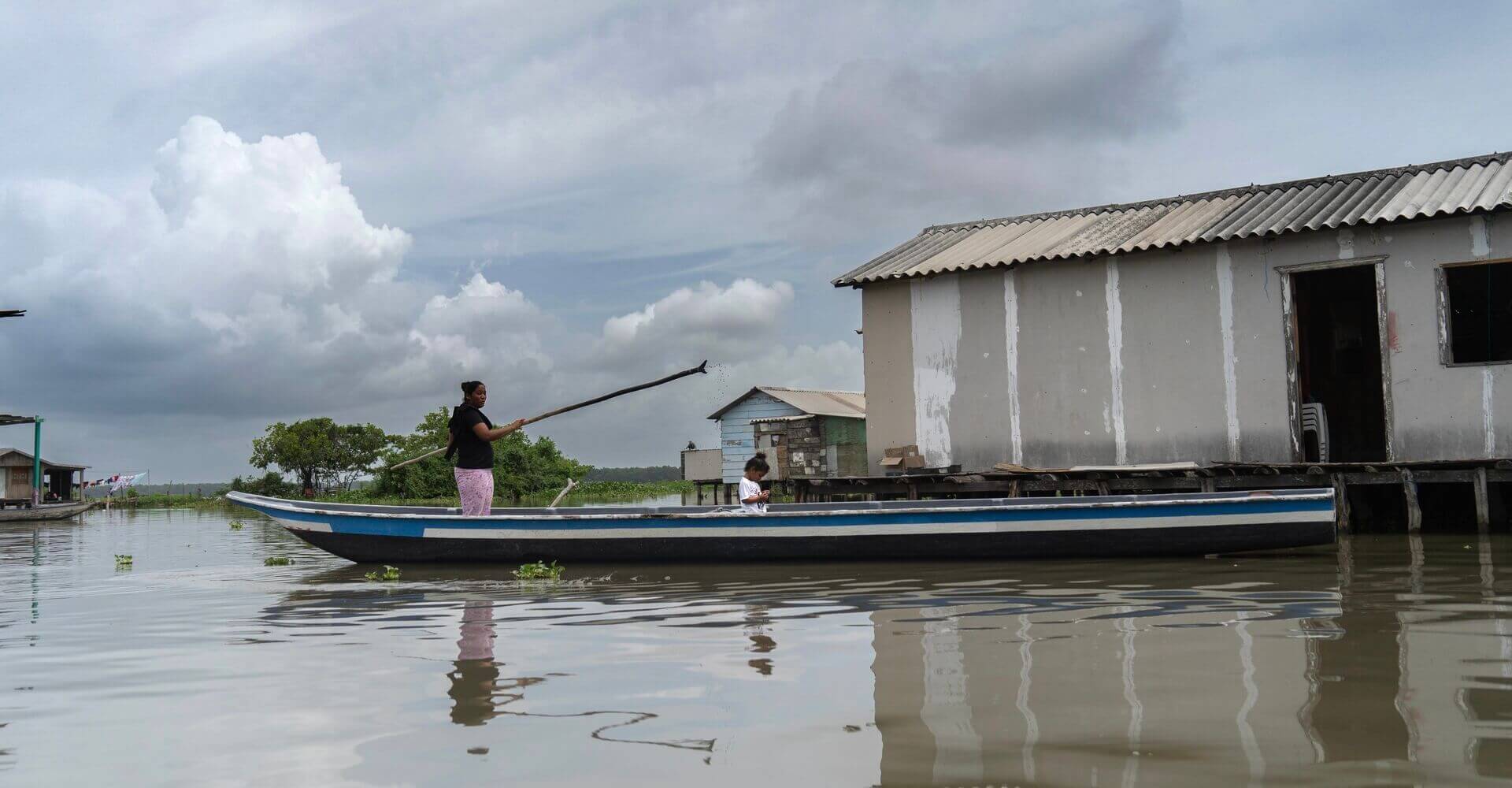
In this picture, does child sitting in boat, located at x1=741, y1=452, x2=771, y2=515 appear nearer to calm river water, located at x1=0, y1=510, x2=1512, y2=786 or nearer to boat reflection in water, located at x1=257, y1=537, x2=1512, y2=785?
calm river water, located at x1=0, y1=510, x2=1512, y2=786

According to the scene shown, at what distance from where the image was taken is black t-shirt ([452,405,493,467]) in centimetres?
1039

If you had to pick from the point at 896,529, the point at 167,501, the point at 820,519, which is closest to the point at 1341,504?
the point at 896,529

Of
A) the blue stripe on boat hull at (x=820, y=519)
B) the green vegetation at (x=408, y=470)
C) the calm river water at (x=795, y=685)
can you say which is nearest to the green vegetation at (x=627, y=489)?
the green vegetation at (x=408, y=470)

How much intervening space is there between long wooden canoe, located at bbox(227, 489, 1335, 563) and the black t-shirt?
23.6 inches

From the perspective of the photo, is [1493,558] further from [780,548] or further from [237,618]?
[237,618]

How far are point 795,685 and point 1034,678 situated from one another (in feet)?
2.97

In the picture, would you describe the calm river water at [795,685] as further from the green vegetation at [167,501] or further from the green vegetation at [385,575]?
the green vegetation at [167,501]

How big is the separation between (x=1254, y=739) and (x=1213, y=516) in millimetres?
6944

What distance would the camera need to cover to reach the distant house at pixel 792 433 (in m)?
27.9

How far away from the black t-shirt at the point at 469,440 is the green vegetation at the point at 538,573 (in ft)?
3.93

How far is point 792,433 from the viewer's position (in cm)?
2842

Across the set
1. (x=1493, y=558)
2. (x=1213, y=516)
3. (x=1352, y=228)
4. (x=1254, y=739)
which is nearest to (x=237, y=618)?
(x=1254, y=739)

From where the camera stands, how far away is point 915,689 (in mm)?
4102

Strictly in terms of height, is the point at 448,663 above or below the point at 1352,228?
below
